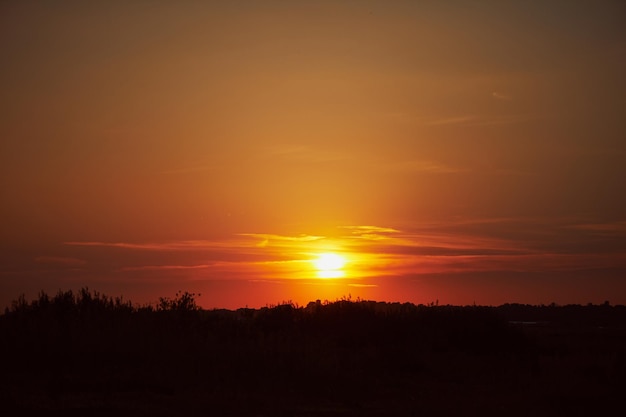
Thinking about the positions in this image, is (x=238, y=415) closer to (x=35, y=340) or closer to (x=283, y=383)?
(x=283, y=383)

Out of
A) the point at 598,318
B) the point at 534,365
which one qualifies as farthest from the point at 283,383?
the point at 598,318

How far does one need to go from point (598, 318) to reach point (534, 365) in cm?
5170

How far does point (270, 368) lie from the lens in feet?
70.4

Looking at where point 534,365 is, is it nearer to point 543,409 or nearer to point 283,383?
point 543,409

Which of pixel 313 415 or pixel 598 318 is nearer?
pixel 313 415

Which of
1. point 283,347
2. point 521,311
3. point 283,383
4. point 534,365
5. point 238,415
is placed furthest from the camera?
A: point 521,311

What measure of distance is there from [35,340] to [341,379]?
8245 millimetres

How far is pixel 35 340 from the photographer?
21.4 meters

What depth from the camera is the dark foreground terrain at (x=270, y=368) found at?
17.5 meters

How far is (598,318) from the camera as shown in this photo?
241 feet

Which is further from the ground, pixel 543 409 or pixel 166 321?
pixel 166 321

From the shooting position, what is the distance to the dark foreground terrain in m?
17.5

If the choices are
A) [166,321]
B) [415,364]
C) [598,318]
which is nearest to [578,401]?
[415,364]

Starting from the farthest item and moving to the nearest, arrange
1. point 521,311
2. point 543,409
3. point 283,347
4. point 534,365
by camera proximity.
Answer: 1. point 521,311
2. point 534,365
3. point 283,347
4. point 543,409
